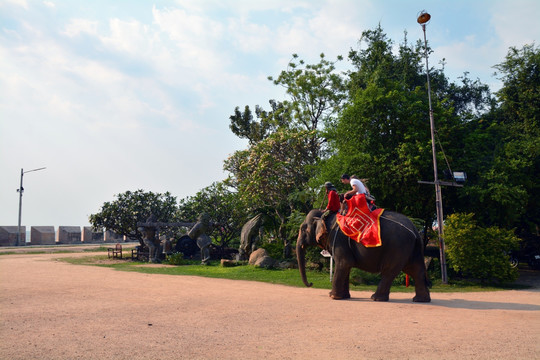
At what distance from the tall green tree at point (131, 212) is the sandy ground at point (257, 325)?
18.3 m

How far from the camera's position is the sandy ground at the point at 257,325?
21.3 ft

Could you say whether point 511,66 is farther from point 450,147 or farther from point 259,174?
point 259,174

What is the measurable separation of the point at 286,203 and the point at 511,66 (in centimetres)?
1543

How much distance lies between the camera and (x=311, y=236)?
1338 centimetres

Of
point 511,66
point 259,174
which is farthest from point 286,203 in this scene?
point 511,66

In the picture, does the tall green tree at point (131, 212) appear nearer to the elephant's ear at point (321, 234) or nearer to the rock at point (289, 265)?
A: the rock at point (289, 265)

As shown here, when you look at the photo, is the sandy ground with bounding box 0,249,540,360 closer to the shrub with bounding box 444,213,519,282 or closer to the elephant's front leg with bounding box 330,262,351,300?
the elephant's front leg with bounding box 330,262,351,300

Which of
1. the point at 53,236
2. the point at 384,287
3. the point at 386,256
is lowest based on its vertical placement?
the point at 384,287

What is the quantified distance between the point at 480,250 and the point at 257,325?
11635 millimetres

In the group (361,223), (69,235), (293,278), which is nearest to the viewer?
(361,223)

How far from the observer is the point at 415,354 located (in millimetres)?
6328

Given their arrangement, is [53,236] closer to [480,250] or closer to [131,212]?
[131,212]

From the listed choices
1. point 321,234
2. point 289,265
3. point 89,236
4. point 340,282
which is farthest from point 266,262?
point 89,236

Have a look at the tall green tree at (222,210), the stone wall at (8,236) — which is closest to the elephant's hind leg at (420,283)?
the tall green tree at (222,210)
